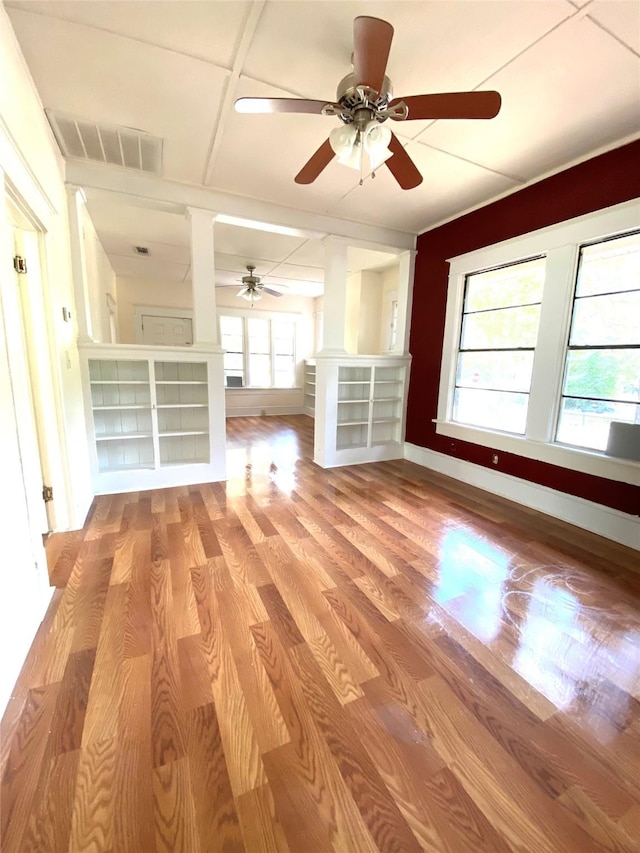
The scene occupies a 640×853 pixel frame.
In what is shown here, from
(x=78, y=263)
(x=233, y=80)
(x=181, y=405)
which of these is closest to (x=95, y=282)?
(x=78, y=263)

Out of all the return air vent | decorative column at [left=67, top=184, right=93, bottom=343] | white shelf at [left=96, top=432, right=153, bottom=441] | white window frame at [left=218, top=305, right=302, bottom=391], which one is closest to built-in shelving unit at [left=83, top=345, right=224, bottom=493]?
white shelf at [left=96, top=432, right=153, bottom=441]

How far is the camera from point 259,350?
790 cm

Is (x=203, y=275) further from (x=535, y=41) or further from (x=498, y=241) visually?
(x=498, y=241)

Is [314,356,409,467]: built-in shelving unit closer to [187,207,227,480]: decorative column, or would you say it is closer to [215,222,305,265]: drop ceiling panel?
[187,207,227,480]: decorative column

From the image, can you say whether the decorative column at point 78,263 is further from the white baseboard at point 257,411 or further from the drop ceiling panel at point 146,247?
the white baseboard at point 257,411

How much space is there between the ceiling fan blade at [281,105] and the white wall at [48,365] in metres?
1.05

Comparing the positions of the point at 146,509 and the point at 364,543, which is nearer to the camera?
the point at 364,543

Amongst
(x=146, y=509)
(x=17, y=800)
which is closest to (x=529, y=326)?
(x=146, y=509)

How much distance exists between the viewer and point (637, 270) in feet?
8.09

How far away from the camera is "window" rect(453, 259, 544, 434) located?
10.4 ft

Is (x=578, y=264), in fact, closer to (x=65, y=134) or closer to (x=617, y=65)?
(x=617, y=65)

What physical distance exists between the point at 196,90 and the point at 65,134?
1162 mm

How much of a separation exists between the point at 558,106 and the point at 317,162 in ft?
4.91

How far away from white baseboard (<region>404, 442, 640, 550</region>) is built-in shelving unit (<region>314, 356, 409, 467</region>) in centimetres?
72
